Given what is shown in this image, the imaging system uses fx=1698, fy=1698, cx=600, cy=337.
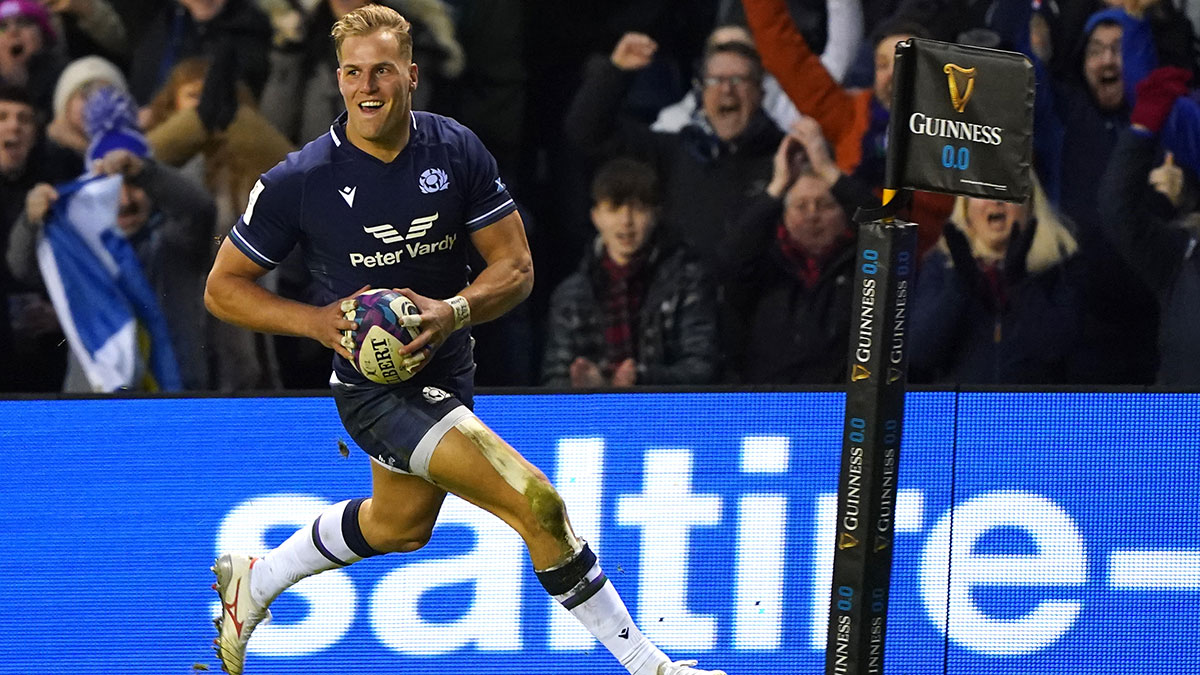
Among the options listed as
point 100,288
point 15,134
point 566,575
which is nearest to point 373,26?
point 566,575

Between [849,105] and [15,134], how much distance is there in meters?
3.67

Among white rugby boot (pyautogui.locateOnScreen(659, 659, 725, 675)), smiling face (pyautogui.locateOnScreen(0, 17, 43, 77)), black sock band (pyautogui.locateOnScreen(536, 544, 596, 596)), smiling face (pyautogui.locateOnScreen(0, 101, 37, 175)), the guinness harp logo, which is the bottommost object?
white rugby boot (pyautogui.locateOnScreen(659, 659, 725, 675))

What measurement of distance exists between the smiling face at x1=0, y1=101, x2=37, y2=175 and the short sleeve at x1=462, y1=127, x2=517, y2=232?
2.86 meters

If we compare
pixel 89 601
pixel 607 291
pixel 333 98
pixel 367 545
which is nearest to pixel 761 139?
pixel 607 291

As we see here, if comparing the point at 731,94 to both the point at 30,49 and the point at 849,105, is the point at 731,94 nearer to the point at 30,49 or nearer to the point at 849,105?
the point at 849,105

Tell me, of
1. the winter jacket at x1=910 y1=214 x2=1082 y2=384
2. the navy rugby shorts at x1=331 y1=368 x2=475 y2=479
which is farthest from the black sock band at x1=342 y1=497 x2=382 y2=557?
the winter jacket at x1=910 y1=214 x2=1082 y2=384

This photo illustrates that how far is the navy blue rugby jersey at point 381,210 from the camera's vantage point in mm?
5402

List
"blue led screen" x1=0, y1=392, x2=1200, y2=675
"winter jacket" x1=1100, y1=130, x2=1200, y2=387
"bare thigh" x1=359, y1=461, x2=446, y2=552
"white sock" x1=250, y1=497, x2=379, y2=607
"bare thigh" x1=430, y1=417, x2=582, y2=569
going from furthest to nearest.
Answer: "winter jacket" x1=1100, y1=130, x2=1200, y2=387 → "blue led screen" x1=0, y1=392, x2=1200, y2=675 → "white sock" x1=250, y1=497, x2=379, y2=607 → "bare thigh" x1=359, y1=461, x2=446, y2=552 → "bare thigh" x1=430, y1=417, x2=582, y2=569

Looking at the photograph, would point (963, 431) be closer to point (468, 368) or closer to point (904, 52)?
point (468, 368)

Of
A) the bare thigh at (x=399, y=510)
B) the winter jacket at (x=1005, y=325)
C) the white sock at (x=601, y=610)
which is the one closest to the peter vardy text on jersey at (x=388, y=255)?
the bare thigh at (x=399, y=510)

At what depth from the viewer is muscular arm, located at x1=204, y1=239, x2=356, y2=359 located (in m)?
5.27

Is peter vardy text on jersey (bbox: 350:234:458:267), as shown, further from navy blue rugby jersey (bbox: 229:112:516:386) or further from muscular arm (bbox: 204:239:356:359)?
muscular arm (bbox: 204:239:356:359)

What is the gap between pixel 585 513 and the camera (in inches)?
264

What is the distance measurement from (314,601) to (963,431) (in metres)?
2.64
